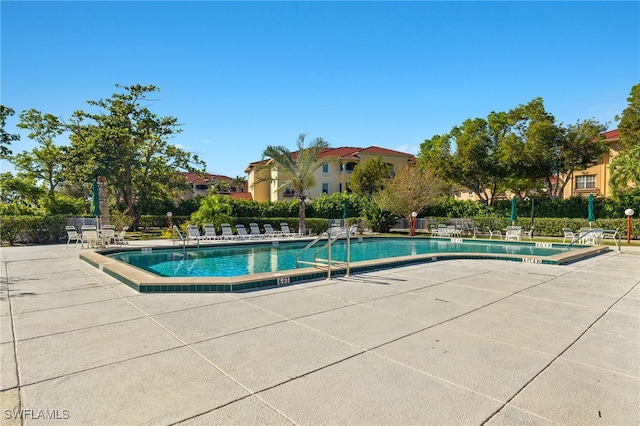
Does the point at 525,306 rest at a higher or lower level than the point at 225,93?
lower

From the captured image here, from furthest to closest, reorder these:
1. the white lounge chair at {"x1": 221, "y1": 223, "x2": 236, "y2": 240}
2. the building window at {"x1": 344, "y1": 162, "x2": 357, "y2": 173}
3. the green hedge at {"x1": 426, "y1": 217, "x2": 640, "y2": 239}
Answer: the building window at {"x1": 344, "y1": 162, "x2": 357, "y2": 173}, the green hedge at {"x1": 426, "y1": 217, "x2": 640, "y2": 239}, the white lounge chair at {"x1": 221, "y1": 223, "x2": 236, "y2": 240}

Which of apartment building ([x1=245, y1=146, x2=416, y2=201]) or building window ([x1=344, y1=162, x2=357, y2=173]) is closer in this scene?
apartment building ([x1=245, y1=146, x2=416, y2=201])

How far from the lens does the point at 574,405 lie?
2.98m

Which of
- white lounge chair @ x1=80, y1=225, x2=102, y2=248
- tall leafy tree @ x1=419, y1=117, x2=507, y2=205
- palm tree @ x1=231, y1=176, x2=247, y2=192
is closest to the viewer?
white lounge chair @ x1=80, y1=225, x2=102, y2=248

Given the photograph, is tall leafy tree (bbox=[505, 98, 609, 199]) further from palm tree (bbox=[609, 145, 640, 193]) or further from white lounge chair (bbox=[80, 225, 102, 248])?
white lounge chair (bbox=[80, 225, 102, 248])

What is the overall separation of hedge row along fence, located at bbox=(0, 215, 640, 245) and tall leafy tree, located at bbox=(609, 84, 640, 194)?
8.68 ft

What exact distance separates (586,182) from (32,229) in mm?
44306

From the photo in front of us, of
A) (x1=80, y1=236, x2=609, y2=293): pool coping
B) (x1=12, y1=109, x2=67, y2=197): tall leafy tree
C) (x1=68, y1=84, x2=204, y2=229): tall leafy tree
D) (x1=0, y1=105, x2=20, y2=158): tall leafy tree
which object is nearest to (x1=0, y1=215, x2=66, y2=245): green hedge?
(x1=0, y1=105, x2=20, y2=158): tall leafy tree

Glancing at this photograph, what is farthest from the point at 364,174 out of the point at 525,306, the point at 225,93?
the point at 525,306

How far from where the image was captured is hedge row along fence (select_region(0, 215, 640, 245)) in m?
17.8

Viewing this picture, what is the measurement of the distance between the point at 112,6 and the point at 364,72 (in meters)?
10.1

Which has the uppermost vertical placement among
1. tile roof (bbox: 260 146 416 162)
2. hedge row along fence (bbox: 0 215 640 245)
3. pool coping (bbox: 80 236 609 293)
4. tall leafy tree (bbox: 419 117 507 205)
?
tile roof (bbox: 260 146 416 162)

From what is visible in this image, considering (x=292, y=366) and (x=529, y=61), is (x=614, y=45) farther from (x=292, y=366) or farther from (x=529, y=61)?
(x=292, y=366)

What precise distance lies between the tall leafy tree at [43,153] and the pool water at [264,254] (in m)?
19.3
